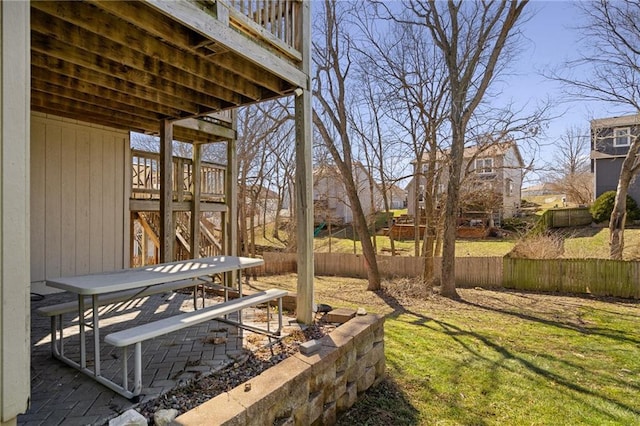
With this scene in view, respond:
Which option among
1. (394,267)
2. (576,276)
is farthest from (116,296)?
(576,276)

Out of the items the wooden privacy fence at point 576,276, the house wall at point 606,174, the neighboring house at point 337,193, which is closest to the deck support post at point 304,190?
the neighboring house at point 337,193

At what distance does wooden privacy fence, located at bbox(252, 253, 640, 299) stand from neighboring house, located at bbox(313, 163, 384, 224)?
292 centimetres

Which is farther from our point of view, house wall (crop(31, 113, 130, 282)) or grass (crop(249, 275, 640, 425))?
house wall (crop(31, 113, 130, 282))

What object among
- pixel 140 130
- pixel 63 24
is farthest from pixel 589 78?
pixel 63 24

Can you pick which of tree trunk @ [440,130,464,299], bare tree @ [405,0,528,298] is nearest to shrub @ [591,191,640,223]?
bare tree @ [405,0,528,298]

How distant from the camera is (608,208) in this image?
16.3 m

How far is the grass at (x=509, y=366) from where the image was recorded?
344 cm

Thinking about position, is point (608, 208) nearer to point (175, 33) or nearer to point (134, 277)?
point (175, 33)

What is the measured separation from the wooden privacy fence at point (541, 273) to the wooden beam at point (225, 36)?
9.02 m

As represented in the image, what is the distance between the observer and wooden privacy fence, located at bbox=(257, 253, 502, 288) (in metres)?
10.6

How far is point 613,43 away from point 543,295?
25.9 feet

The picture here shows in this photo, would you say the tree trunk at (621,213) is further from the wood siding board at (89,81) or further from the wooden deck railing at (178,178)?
the wood siding board at (89,81)

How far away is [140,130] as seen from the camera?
6277mm

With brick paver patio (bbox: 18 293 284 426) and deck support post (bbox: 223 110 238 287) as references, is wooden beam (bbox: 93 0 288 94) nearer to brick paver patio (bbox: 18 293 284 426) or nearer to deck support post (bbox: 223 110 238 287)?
brick paver patio (bbox: 18 293 284 426)
